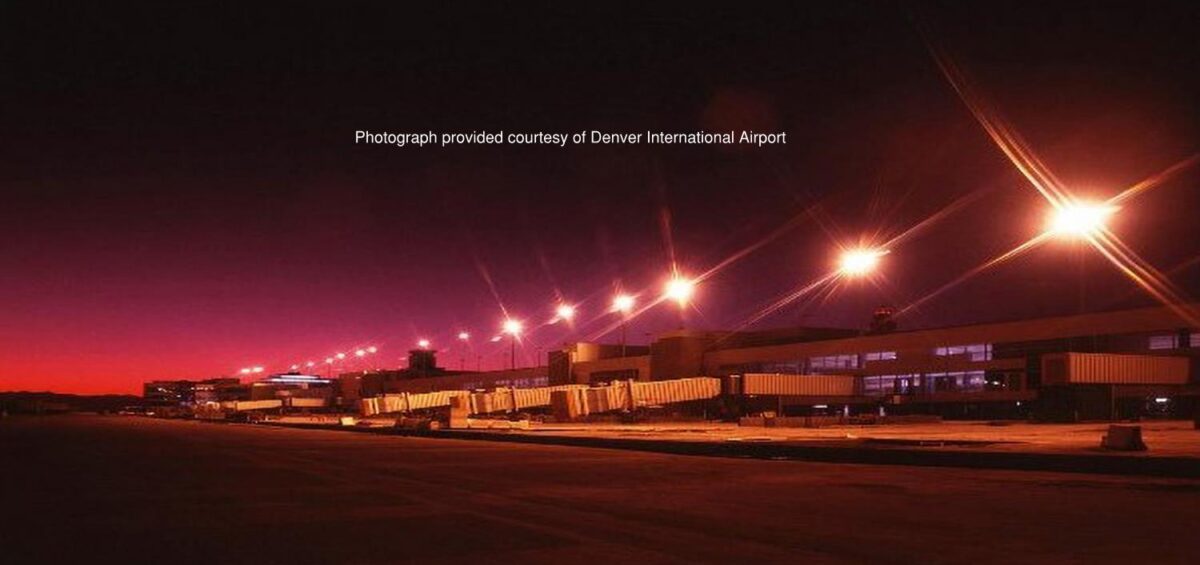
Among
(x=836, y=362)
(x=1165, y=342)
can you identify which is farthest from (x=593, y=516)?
(x=836, y=362)

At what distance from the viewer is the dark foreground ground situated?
450 inches

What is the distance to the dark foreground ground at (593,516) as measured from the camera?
11438 mm

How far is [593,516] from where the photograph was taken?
14906 millimetres

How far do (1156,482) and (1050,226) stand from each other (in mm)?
19353

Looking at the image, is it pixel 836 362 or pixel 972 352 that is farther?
pixel 836 362

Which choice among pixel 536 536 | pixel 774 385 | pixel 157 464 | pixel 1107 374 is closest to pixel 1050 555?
pixel 536 536

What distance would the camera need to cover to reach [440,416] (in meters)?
77.6

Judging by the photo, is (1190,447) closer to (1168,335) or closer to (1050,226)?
(1050,226)

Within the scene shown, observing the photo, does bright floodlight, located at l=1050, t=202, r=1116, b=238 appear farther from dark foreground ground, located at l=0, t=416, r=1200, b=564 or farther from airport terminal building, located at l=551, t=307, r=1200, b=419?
airport terminal building, located at l=551, t=307, r=1200, b=419

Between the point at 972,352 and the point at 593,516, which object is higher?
the point at 972,352

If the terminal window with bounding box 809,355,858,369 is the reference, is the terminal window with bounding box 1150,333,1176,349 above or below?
above

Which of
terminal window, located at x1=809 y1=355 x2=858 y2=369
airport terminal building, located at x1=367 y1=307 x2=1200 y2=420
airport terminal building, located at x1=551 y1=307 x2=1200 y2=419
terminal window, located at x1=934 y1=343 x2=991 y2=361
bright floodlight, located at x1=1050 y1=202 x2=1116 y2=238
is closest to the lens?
bright floodlight, located at x1=1050 y1=202 x2=1116 y2=238

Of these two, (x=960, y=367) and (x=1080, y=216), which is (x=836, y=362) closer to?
(x=960, y=367)

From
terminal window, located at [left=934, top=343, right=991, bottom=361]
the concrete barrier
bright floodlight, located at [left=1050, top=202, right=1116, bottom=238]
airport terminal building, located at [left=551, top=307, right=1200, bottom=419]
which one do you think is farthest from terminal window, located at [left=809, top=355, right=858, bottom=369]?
the concrete barrier
